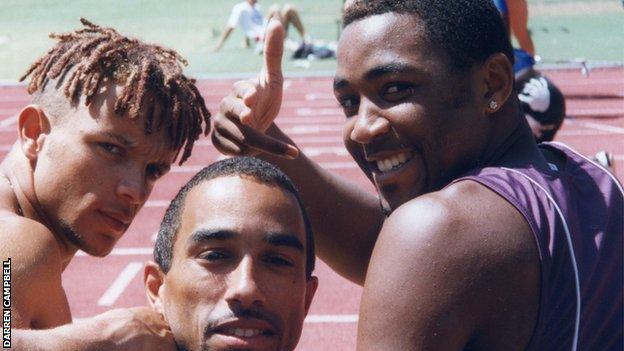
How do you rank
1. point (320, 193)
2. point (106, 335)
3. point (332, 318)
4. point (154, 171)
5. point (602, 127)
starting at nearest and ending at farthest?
1. point (106, 335)
2. point (154, 171)
3. point (320, 193)
4. point (332, 318)
5. point (602, 127)

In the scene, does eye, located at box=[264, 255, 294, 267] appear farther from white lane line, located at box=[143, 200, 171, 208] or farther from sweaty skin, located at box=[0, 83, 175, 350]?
white lane line, located at box=[143, 200, 171, 208]

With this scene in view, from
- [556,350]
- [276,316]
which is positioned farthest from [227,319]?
[556,350]

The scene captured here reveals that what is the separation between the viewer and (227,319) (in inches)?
86.0

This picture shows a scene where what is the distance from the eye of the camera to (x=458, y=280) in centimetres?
195

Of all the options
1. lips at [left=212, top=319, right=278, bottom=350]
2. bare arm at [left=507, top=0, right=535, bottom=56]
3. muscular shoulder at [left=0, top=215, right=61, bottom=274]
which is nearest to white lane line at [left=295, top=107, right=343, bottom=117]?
bare arm at [left=507, top=0, right=535, bottom=56]

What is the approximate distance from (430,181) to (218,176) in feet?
1.64

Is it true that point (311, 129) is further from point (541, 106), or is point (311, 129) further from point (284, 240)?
point (284, 240)

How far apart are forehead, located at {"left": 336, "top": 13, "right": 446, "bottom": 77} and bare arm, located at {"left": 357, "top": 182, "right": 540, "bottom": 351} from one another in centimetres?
35

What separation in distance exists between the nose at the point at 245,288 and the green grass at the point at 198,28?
1349cm

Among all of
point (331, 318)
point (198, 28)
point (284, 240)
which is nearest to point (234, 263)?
point (284, 240)

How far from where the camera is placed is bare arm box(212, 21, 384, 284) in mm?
2807

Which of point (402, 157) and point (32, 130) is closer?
point (402, 157)

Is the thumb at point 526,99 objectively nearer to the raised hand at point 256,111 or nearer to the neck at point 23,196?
the raised hand at point 256,111

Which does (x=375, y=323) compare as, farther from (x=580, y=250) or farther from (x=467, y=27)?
(x=467, y=27)
